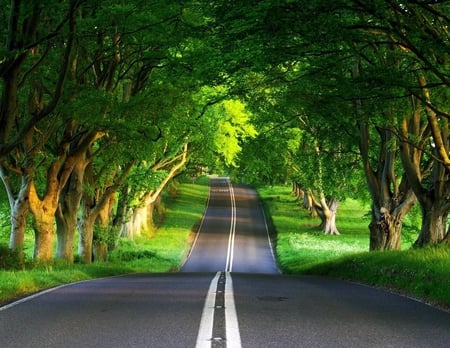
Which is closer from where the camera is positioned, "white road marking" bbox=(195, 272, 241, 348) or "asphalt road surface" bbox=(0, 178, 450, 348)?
"white road marking" bbox=(195, 272, 241, 348)

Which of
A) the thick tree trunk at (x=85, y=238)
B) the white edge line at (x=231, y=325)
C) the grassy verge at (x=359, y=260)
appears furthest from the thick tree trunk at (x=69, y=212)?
the white edge line at (x=231, y=325)

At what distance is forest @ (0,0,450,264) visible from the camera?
1170cm

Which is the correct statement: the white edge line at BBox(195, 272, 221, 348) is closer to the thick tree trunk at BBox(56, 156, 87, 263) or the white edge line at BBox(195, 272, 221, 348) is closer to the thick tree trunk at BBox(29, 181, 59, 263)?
the thick tree trunk at BBox(29, 181, 59, 263)

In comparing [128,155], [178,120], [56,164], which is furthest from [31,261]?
[178,120]

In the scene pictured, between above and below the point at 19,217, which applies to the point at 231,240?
below

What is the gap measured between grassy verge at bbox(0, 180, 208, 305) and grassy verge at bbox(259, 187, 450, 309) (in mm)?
7126

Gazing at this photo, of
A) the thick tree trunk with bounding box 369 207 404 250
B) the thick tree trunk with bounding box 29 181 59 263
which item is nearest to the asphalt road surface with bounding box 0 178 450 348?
the thick tree trunk with bounding box 29 181 59 263

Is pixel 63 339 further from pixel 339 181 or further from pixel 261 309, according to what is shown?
pixel 339 181

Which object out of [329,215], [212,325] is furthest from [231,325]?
[329,215]

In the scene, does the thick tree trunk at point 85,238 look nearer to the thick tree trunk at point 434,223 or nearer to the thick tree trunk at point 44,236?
the thick tree trunk at point 44,236

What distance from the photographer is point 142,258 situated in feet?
116

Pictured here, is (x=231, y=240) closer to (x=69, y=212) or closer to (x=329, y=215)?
(x=329, y=215)

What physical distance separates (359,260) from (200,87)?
791 cm

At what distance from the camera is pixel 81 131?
20.1m
